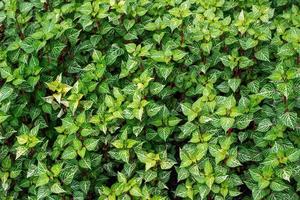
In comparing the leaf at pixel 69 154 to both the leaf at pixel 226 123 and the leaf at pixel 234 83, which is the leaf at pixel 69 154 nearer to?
the leaf at pixel 226 123

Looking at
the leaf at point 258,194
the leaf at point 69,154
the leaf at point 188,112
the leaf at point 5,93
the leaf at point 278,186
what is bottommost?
the leaf at point 258,194

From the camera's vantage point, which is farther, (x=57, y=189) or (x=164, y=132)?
(x=164, y=132)

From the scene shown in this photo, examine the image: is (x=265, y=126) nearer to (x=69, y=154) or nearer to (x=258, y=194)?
(x=258, y=194)

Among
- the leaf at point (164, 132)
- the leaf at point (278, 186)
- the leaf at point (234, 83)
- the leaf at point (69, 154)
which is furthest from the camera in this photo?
the leaf at point (234, 83)

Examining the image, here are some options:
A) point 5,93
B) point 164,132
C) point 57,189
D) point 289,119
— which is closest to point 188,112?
point 164,132

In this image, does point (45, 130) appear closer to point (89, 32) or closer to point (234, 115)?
point (89, 32)

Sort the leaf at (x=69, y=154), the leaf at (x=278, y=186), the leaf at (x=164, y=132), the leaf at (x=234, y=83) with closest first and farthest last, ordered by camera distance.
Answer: the leaf at (x=278, y=186)
the leaf at (x=69, y=154)
the leaf at (x=164, y=132)
the leaf at (x=234, y=83)

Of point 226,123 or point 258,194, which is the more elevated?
point 226,123

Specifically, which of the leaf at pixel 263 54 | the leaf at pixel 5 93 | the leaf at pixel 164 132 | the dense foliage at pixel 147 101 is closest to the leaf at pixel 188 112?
the dense foliage at pixel 147 101

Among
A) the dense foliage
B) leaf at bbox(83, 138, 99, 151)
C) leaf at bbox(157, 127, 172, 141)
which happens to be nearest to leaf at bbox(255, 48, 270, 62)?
the dense foliage
